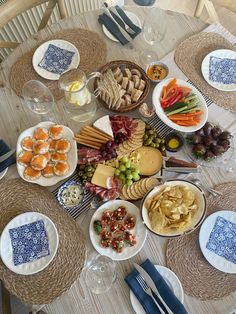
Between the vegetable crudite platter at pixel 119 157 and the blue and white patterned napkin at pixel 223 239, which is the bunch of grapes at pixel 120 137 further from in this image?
the blue and white patterned napkin at pixel 223 239

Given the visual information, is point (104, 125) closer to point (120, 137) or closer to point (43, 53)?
point (120, 137)

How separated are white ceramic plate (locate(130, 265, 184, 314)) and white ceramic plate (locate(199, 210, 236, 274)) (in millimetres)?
147

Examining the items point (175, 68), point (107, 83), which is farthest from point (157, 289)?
point (175, 68)

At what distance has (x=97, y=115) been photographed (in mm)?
1504

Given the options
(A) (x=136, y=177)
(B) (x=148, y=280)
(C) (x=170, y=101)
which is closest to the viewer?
(B) (x=148, y=280)

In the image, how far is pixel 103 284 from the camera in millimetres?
1221

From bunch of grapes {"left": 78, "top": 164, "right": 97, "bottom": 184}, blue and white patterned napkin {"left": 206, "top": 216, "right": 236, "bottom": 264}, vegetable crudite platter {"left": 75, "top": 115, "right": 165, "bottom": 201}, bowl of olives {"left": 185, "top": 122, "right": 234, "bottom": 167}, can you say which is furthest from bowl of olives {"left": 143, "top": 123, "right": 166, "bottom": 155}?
blue and white patterned napkin {"left": 206, "top": 216, "right": 236, "bottom": 264}

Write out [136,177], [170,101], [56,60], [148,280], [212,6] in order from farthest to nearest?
[212,6], [56,60], [170,101], [136,177], [148,280]

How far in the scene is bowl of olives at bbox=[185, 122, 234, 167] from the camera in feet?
4.55

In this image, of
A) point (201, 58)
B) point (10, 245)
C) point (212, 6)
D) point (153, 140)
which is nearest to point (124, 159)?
point (153, 140)

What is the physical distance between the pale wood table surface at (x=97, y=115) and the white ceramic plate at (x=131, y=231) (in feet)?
0.11

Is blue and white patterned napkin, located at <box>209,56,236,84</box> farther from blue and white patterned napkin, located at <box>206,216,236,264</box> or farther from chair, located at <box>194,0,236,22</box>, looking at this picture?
blue and white patterned napkin, located at <box>206,216,236,264</box>

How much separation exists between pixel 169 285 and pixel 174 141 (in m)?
0.59

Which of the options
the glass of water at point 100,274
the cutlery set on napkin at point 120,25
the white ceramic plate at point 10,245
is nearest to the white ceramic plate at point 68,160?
the white ceramic plate at point 10,245
